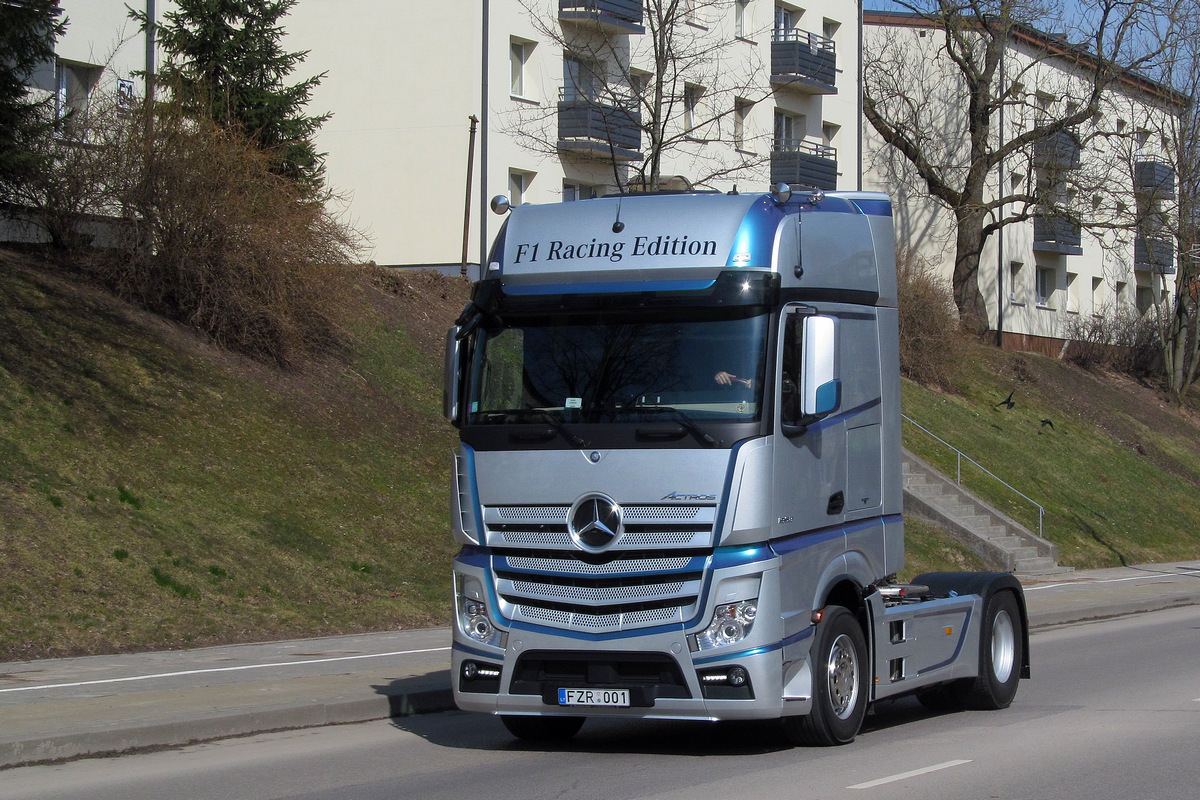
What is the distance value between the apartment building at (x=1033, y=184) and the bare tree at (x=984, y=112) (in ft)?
0.39

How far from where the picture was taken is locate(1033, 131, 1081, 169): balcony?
1636 inches

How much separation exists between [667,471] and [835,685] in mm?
1986

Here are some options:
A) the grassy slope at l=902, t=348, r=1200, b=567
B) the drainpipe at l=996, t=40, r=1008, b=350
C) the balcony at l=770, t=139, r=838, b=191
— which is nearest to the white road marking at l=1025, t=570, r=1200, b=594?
the grassy slope at l=902, t=348, r=1200, b=567

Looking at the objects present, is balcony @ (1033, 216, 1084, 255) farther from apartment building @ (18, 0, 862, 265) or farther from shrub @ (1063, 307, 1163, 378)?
apartment building @ (18, 0, 862, 265)

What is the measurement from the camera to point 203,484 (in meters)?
17.4

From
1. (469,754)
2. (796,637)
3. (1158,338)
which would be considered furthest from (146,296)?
(1158,338)

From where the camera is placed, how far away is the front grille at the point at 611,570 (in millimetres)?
8195

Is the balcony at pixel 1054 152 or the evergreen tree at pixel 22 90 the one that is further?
the balcony at pixel 1054 152

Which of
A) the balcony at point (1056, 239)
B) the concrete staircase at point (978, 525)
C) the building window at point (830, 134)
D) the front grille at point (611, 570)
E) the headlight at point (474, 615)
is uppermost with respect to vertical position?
the building window at point (830, 134)

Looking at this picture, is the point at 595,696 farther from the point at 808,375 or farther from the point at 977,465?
the point at 977,465

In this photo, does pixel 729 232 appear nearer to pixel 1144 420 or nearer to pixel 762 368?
pixel 762 368

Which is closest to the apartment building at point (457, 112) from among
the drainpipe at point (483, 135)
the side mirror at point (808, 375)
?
the drainpipe at point (483, 135)

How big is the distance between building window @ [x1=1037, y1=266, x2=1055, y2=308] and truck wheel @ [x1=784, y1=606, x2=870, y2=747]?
4769 cm

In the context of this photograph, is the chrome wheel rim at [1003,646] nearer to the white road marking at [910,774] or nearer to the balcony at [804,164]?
the white road marking at [910,774]
